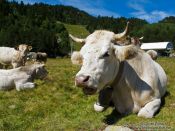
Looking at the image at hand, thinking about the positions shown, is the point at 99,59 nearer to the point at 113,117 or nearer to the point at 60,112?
the point at 113,117

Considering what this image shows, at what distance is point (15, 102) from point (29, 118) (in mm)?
2305

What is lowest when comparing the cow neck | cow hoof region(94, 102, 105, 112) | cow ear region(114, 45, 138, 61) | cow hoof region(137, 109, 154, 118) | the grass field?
the grass field

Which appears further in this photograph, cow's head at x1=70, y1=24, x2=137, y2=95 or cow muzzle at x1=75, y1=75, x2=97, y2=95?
cow's head at x1=70, y1=24, x2=137, y2=95

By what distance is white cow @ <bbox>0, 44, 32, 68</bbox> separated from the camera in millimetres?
29641

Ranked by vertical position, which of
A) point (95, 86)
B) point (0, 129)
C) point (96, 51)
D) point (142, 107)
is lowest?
point (0, 129)

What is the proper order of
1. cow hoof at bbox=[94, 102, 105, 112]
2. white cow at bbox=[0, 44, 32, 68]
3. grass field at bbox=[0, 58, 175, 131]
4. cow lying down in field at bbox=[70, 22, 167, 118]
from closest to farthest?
1. cow lying down in field at bbox=[70, 22, 167, 118]
2. grass field at bbox=[0, 58, 175, 131]
3. cow hoof at bbox=[94, 102, 105, 112]
4. white cow at bbox=[0, 44, 32, 68]

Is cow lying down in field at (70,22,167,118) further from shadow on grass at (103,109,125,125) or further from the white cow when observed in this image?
the white cow

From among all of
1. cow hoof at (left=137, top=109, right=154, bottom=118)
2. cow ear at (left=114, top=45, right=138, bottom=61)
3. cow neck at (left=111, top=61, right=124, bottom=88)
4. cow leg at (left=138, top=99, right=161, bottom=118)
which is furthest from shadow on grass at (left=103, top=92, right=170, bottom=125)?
cow ear at (left=114, top=45, right=138, bottom=61)

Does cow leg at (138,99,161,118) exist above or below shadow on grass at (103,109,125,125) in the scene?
above

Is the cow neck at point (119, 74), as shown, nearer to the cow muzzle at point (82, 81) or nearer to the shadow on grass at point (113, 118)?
the shadow on grass at point (113, 118)

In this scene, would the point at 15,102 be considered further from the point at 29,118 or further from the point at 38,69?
the point at 38,69

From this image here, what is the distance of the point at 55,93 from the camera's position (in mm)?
15984

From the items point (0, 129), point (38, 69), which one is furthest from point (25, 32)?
point (0, 129)

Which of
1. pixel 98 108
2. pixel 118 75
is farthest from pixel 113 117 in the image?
pixel 118 75
